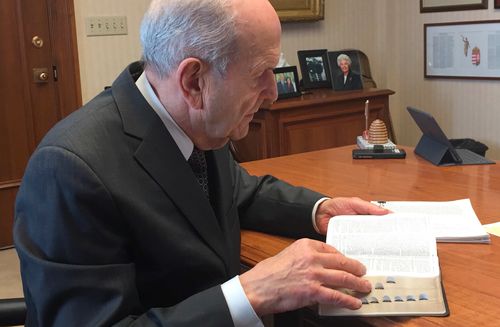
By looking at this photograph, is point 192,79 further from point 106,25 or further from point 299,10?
point 299,10

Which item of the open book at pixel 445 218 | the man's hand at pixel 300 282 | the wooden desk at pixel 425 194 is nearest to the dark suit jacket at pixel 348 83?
the wooden desk at pixel 425 194

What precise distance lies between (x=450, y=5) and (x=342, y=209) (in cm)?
331

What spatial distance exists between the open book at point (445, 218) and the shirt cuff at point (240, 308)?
390 mm

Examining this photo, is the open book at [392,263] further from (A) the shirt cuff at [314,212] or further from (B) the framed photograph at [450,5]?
(B) the framed photograph at [450,5]

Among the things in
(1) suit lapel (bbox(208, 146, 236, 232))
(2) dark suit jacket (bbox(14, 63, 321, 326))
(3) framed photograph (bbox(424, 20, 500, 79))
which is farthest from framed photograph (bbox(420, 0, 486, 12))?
(2) dark suit jacket (bbox(14, 63, 321, 326))

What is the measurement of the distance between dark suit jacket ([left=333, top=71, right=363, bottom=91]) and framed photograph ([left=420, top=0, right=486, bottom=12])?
876mm

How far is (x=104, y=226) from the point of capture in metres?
1.07

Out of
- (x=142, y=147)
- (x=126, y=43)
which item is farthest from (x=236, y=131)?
(x=126, y=43)

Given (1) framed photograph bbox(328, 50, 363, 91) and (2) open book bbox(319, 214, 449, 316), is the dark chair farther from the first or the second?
(1) framed photograph bbox(328, 50, 363, 91)

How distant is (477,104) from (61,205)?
3853 millimetres

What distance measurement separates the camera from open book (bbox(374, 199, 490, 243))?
1.40m

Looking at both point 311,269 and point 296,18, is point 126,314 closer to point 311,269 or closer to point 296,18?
point 311,269

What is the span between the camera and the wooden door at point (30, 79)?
3.57m

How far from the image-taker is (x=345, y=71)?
411 cm
